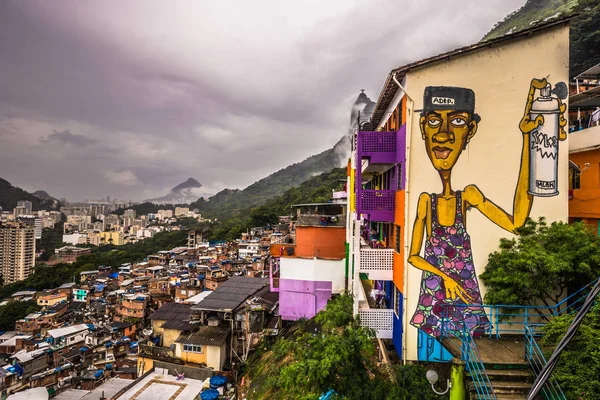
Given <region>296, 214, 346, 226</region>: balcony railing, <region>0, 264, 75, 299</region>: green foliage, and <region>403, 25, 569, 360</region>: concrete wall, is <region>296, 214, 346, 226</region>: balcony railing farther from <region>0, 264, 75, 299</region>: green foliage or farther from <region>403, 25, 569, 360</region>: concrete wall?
<region>0, 264, 75, 299</region>: green foliage

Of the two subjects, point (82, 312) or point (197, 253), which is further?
point (197, 253)

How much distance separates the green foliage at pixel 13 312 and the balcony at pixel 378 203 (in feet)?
199

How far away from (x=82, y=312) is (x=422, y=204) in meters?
54.8

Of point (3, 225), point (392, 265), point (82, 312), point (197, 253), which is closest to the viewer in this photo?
point (392, 265)

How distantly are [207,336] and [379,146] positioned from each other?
17.5 metres

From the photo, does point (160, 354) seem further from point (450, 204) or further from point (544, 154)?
point (544, 154)

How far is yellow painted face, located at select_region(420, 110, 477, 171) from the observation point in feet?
29.2

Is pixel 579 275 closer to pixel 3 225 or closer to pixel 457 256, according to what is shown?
pixel 457 256

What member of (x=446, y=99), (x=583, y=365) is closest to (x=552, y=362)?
(x=583, y=365)

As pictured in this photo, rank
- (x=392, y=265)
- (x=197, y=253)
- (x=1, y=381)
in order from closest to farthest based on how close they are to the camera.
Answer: (x=392, y=265) < (x=1, y=381) < (x=197, y=253)

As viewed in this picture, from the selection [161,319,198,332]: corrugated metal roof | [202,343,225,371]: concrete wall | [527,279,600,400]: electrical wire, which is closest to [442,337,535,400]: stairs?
[527,279,600,400]: electrical wire

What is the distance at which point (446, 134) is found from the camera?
892 cm

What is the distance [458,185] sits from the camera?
8.93 m

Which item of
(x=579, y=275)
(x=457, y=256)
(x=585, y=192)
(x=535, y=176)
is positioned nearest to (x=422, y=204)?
(x=457, y=256)
